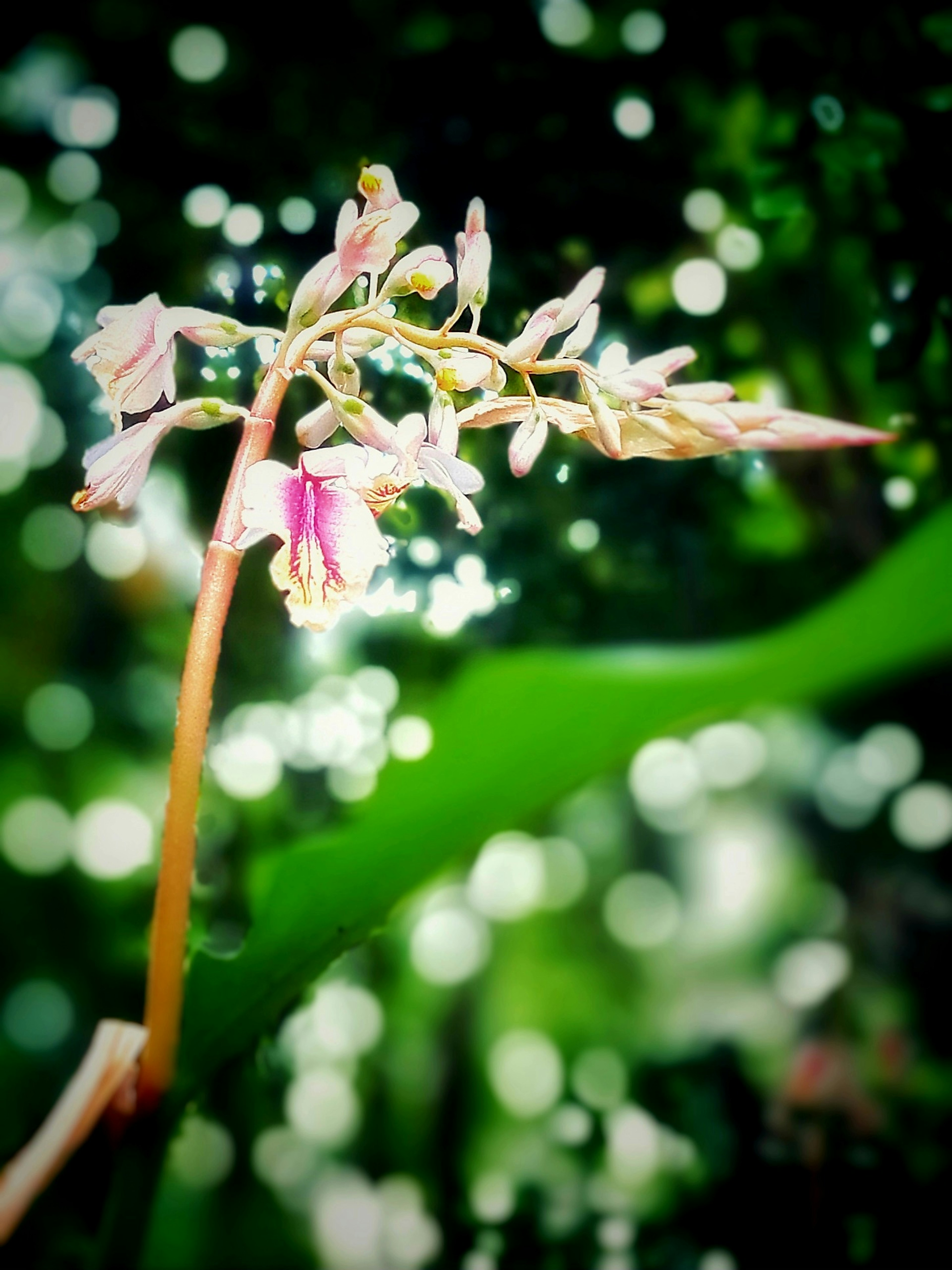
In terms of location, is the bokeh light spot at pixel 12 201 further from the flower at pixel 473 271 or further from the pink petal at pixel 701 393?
the pink petal at pixel 701 393

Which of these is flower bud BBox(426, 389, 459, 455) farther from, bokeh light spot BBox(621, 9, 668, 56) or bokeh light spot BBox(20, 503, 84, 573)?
bokeh light spot BBox(621, 9, 668, 56)

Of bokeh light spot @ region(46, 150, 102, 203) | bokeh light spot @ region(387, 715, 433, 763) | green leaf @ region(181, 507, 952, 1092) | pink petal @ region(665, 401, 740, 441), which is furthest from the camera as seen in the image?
bokeh light spot @ region(46, 150, 102, 203)

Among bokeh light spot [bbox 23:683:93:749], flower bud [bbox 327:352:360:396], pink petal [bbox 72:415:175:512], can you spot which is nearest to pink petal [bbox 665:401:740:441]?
flower bud [bbox 327:352:360:396]

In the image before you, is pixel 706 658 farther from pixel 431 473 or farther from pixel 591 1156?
pixel 591 1156

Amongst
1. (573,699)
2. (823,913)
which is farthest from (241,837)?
(823,913)

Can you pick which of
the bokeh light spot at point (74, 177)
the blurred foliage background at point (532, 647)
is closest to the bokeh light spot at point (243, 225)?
the blurred foliage background at point (532, 647)

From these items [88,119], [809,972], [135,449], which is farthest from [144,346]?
[809,972]
